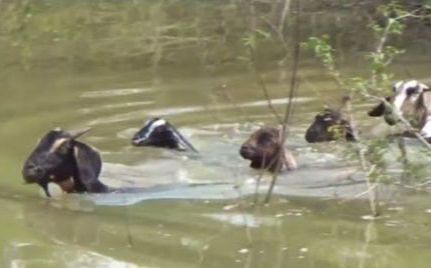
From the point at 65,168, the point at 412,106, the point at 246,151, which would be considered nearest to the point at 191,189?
the point at 246,151

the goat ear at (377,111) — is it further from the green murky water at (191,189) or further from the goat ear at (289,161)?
the goat ear at (289,161)

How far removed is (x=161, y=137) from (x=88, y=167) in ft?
3.70

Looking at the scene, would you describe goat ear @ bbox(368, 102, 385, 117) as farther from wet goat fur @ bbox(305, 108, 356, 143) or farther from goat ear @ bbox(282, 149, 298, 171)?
goat ear @ bbox(282, 149, 298, 171)

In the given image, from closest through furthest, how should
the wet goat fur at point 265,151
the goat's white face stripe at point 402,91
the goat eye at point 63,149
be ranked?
the goat eye at point 63,149, the wet goat fur at point 265,151, the goat's white face stripe at point 402,91

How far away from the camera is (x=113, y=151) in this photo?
7738 millimetres

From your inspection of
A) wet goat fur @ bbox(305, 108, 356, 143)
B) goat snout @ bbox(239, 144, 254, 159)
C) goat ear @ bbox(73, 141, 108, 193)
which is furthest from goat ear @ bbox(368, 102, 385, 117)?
goat ear @ bbox(73, 141, 108, 193)

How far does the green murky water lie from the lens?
542 cm

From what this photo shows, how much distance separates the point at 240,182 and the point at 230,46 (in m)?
7.07

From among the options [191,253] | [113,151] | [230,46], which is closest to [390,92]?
[113,151]

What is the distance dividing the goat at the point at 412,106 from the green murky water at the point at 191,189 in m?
0.36

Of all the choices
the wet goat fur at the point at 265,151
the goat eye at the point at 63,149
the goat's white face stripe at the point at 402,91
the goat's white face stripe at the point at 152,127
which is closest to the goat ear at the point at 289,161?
the wet goat fur at the point at 265,151

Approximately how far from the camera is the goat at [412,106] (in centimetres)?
702

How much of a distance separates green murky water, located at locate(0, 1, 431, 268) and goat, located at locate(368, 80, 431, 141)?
1.19 feet

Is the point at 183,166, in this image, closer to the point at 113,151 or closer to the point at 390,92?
the point at 113,151
